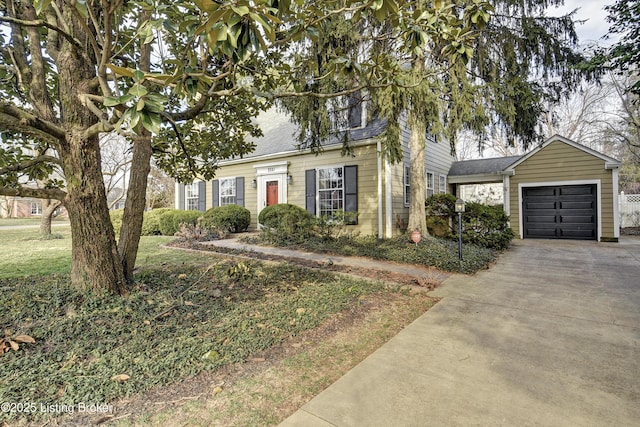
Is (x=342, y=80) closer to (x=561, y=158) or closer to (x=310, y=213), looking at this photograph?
(x=310, y=213)

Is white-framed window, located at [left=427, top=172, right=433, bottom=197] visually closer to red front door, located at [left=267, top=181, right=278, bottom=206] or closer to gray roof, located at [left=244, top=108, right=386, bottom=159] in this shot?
gray roof, located at [left=244, top=108, right=386, bottom=159]

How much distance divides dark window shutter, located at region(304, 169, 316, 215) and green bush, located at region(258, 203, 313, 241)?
87 centimetres

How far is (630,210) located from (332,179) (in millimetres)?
12803

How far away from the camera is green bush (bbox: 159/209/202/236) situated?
11594 millimetres

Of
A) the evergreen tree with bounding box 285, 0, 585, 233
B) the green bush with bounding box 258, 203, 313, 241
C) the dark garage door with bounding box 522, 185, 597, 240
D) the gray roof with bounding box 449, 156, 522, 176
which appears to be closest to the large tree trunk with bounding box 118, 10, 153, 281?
the evergreen tree with bounding box 285, 0, 585, 233

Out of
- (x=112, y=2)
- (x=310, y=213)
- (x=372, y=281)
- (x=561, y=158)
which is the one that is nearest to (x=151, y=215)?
(x=310, y=213)

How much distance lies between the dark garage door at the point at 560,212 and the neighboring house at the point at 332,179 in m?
3.02

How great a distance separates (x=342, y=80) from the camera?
6004 mm

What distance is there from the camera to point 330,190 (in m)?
10.0

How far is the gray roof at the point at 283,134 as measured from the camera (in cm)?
930

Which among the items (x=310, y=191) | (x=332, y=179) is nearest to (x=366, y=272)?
(x=332, y=179)

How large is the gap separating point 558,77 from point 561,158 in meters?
4.08

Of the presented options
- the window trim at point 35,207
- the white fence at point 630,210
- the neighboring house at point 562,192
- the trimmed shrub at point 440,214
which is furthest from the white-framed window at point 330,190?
the window trim at point 35,207

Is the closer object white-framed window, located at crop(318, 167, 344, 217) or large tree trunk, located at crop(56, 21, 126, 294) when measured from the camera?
large tree trunk, located at crop(56, 21, 126, 294)
